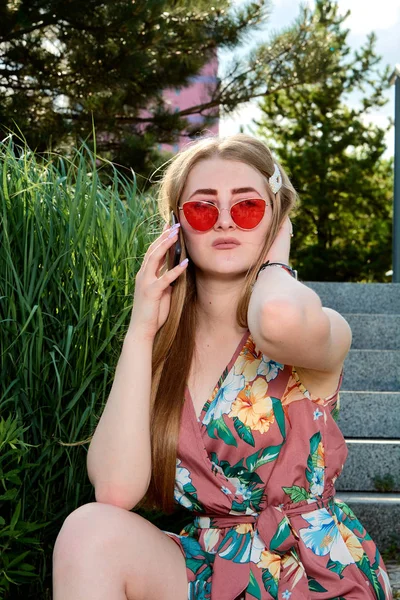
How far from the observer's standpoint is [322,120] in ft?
49.7

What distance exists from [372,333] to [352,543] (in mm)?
2997

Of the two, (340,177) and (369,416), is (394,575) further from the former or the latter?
(340,177)

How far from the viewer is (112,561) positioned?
151cm

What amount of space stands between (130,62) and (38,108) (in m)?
1.06

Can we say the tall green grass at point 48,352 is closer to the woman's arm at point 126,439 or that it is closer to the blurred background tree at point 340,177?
the woman's arm at point 126,439

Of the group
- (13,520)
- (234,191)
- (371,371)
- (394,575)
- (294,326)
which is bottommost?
(394,575)

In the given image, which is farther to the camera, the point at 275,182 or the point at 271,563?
the point at 275,182

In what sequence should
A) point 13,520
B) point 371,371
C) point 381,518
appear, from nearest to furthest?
1. point 13,520
2. point 381,518
3. point 371,371

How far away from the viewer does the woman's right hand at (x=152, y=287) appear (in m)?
1.76

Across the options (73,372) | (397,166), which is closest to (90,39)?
(397,166)

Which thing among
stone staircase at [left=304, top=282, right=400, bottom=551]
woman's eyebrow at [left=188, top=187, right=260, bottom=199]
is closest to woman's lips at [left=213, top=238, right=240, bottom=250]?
woman's eyebrow at [left=188, top=187, right=260, bottom=199]

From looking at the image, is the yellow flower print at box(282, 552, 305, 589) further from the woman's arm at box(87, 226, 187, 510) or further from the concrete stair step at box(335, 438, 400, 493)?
the concrete stair step at box(335, 438, 400, 493)

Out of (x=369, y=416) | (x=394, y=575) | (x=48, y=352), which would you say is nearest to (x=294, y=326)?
(x=48, y=352)

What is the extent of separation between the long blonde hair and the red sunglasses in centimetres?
6
